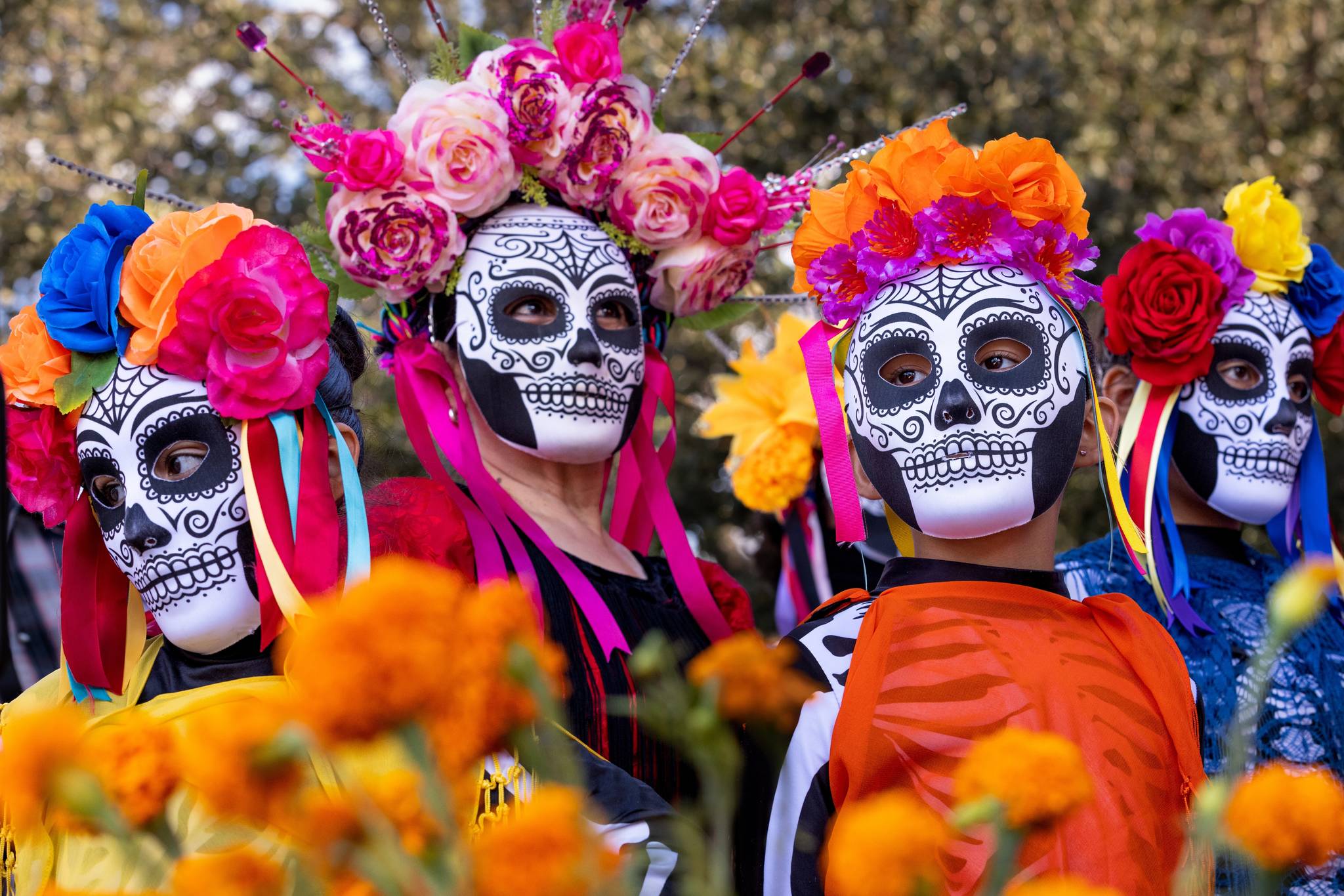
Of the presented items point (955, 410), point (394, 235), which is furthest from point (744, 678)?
point (394, 235)

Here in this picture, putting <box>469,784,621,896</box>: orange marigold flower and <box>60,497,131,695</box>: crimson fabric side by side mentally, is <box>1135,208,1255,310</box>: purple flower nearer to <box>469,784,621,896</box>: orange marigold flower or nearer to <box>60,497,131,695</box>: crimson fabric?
<box>60,497,131,695</box>: crimson fabric

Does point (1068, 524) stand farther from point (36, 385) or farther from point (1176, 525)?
point (36, 385)

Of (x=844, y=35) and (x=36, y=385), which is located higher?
(x=844, y=35)

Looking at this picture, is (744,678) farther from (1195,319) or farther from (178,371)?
(1195,319)

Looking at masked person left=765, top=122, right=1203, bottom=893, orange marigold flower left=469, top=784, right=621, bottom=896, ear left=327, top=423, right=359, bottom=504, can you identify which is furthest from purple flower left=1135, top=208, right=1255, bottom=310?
orange marigold flower left=469, top=784, right=621, bottom=896

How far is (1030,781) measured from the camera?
2.44 feet

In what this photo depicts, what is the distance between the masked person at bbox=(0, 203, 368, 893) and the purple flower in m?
1.97

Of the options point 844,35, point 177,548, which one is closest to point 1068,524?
point 844,35

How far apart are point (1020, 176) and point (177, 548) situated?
157 cm

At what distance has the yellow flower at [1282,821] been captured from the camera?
2.39 feet

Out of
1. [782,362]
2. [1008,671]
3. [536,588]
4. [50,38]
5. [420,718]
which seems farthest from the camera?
[50,38]

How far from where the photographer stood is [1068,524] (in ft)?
23.6

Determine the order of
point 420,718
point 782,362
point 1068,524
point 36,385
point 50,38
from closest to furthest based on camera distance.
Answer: point 420,718
point 36,385
point 782,362
point 1068,524
point 50,38

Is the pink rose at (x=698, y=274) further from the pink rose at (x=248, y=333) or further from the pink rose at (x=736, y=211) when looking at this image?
the pink rose at (x=248, y=333)
